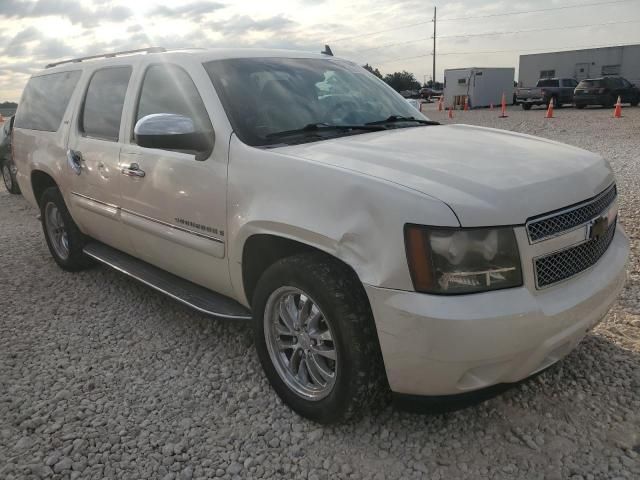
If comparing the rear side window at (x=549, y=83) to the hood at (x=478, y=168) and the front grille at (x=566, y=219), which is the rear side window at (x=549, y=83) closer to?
the hood at (x=478, y=168)

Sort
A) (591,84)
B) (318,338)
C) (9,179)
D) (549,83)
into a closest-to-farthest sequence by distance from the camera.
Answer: (318,338)
(9,179)
(591,84)
(549,83)

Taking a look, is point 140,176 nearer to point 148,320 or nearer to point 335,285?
point 148,320

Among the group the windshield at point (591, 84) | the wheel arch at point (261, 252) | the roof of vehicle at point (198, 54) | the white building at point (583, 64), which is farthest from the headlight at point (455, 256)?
the white building at point (583, 64)

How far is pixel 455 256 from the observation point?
6.97 feet

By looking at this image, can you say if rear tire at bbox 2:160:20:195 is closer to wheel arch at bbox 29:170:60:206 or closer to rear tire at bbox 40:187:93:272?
wheel arch at bbox 29:170:60:206

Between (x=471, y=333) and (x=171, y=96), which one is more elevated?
(x=171, y=96)

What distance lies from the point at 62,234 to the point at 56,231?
13cm

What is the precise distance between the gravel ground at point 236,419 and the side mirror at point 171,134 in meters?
1.35

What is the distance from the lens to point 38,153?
16.5 ft

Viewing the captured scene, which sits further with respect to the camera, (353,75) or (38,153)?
(38,153)

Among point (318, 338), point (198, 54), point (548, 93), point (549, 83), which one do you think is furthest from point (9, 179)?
point (549, 83)

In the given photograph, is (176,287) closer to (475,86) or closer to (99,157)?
(99,157)

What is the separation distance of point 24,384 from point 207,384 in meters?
1.10

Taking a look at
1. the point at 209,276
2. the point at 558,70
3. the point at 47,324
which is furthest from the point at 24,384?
the point at 558,70
